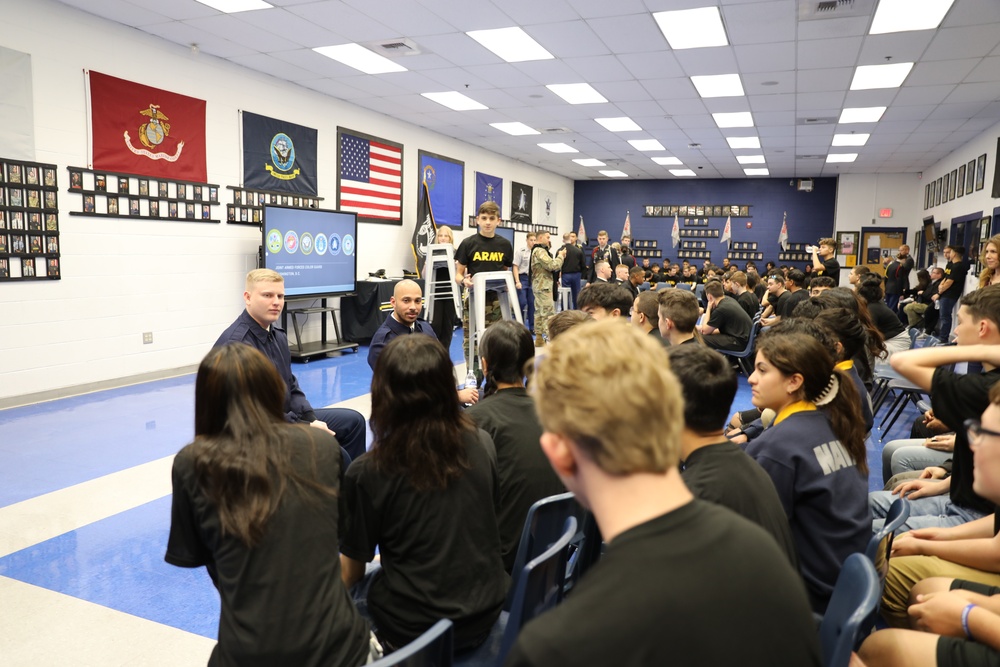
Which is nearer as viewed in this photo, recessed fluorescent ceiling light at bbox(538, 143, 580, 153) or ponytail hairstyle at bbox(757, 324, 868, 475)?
ponytail hairstyle at bbox(757, 324, 868, 475)

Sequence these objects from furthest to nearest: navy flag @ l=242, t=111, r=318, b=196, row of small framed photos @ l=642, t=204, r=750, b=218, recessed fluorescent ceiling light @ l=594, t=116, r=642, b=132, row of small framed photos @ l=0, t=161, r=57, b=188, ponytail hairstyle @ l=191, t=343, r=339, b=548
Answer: row of small framed photos @ l=642, t=204, r=750, b=218 < recessed fluorescent ceiling light @ l=594, t=116, r=642, b=132 < navy flag @ l=242, t=111, r=318, b=196 < row of small framed photos @ l=0, t=161, r=57, b=188 < ponytail hairstyle @ l=191, t=343, r=339, b=548

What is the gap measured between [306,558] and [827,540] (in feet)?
4.77

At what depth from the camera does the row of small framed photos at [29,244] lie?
5387 millimetres

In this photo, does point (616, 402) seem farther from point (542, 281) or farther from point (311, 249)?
point (542, 281)

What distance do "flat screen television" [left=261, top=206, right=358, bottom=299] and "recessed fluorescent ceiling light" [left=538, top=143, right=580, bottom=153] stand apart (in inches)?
208

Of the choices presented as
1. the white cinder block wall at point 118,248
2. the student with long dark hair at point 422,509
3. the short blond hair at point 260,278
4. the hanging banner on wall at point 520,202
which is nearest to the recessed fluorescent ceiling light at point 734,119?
the hanging banner on wall at point 520,202

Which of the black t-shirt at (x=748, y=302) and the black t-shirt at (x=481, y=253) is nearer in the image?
the black t-shirt at (x=481, y=253)

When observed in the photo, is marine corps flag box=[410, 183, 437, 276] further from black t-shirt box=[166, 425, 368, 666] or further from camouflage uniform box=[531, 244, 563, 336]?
black t-shirt box=[166, 425, 368, 666]

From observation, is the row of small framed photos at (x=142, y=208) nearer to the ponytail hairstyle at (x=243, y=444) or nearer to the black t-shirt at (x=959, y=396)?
the ponytail hairstyle at (x=243, y=444)

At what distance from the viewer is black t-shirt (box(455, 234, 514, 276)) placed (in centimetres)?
636

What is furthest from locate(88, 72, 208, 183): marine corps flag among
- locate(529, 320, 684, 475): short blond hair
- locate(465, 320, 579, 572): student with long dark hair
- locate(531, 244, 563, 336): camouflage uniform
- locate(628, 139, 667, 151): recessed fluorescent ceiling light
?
locate(628, 139, 667, 151): recessed fluorescent ceiling light

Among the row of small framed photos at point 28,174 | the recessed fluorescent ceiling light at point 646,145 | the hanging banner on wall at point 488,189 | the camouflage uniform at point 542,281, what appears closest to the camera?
the row of small framed photos at point 28,174

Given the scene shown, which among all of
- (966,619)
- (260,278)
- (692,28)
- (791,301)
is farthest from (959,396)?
(692,28)

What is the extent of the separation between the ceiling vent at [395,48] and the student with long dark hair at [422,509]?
19.3 feet
